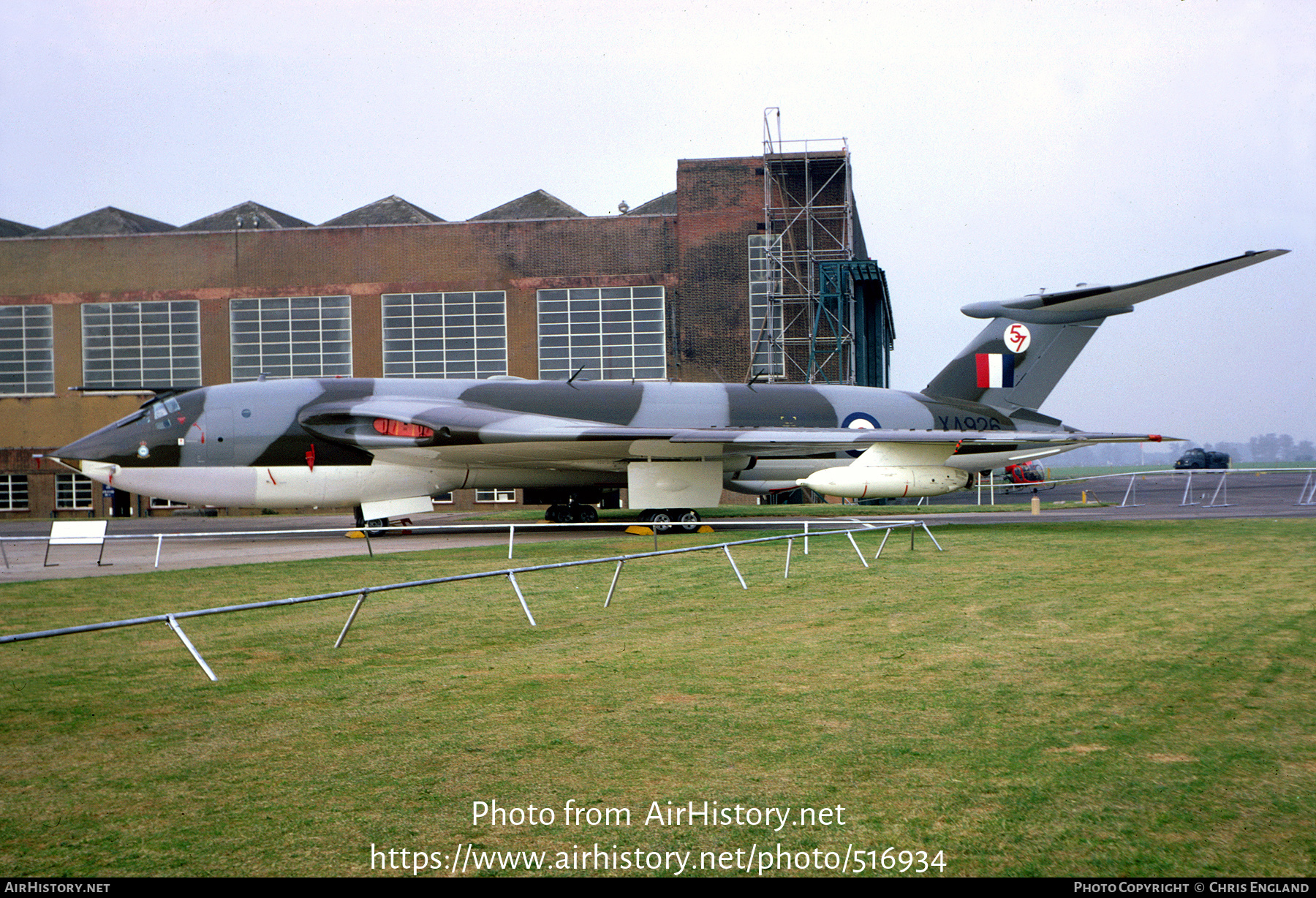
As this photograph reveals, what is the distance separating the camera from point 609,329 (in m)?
41.2

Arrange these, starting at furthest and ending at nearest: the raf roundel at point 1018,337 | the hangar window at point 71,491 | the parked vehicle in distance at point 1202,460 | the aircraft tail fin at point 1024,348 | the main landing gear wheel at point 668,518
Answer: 1. the parked vehicle in distance at point 1202,460
2. the hangar window at point 71,491
3. the raf roundel at point 1018,337
4. the aircraft tail fin at point 1024,348
5. the main landing gear wheel at point 668,518

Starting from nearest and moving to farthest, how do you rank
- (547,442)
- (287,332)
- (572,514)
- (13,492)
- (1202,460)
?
(547,442)
(572,514)
(13,492)
(287,332)
(1202,460)

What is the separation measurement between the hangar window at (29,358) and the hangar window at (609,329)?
68.5ft

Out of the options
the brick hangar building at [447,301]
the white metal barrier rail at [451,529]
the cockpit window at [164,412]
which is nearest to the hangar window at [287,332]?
A: the brick hangar building at [447,301]

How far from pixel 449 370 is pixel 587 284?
675cm

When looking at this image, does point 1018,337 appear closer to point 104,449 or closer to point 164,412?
point 164,412

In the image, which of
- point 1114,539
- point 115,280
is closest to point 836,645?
point 1114,539

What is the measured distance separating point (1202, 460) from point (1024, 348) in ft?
159

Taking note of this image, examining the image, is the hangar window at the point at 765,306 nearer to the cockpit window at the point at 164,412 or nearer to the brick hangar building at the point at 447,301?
the brick hangar building at the point at 447,301

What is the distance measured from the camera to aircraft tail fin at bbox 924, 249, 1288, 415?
22.4 meters

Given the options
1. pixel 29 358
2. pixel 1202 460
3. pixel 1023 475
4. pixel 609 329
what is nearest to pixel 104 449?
pixel 609 329

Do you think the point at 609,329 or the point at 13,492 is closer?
the point at 13,492

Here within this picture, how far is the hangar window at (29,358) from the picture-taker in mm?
41781

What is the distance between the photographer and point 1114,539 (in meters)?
17.4
